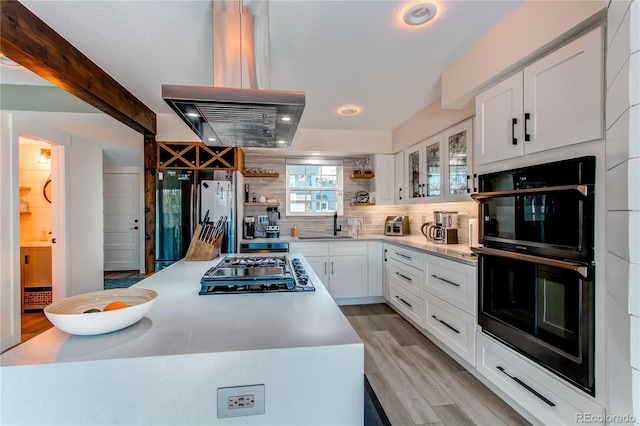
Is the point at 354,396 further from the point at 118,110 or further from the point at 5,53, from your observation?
the point at 118,110

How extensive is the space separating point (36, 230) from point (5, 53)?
3.68 meters

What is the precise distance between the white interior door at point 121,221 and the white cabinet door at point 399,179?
206 inches

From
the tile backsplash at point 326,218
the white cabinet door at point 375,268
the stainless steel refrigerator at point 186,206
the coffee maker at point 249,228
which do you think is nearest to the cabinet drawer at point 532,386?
the white cabinet door at point 375,268

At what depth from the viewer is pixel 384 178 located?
4277mm

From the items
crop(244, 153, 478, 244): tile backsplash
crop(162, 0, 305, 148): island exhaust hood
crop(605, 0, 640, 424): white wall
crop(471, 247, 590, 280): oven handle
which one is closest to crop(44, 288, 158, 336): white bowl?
crop(162, 0, 305, 148): island exhaust hood

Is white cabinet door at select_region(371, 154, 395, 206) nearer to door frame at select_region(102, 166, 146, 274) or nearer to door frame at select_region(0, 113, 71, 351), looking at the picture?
door frame at select_region(0, 113, 71, 351)

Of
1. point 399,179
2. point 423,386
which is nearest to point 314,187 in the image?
point 399,179

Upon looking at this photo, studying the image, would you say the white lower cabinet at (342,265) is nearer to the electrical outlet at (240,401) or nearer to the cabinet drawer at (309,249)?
the cabinet drawer at (309,249)

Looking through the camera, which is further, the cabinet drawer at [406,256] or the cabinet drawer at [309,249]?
the cabinet drawer at [309,249]

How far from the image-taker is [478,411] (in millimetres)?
1841

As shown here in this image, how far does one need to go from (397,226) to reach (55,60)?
392 cm

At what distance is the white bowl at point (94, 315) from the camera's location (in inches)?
33.4

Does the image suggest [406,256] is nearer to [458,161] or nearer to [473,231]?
[473,231]

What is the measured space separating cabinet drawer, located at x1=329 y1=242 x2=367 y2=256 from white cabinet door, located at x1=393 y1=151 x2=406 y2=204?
82cm
